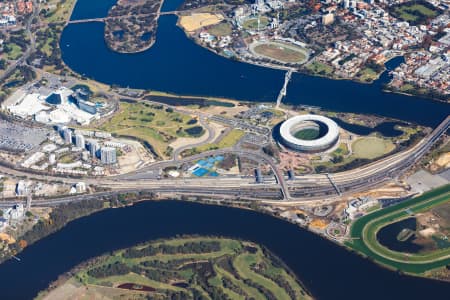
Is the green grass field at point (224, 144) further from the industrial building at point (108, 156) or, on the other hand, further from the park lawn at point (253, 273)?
the park lawn at point (253, 273)

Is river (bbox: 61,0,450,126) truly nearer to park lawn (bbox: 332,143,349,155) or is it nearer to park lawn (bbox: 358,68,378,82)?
park lawn (bbox: 358,68,378,82)

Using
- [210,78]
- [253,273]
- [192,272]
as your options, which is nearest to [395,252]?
[253,273]

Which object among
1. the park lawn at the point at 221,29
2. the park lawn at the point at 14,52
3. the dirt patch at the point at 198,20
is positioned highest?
the park lawn at the point at 221,29

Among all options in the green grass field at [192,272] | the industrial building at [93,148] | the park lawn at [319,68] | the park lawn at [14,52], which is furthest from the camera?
the park lawn at [14,52]

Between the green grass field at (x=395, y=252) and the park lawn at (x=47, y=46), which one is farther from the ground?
the green grass field at (x=395, y=252)

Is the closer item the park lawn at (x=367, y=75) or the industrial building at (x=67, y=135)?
the industrial building at (x=67, y=135)

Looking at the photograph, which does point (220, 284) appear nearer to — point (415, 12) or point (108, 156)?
point (108, 156)

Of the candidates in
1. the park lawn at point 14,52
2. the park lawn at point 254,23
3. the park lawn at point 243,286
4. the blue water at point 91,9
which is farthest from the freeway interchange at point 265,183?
the blue water at point 91,9

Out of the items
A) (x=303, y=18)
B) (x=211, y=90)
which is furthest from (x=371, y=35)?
(x=211, y=90)
